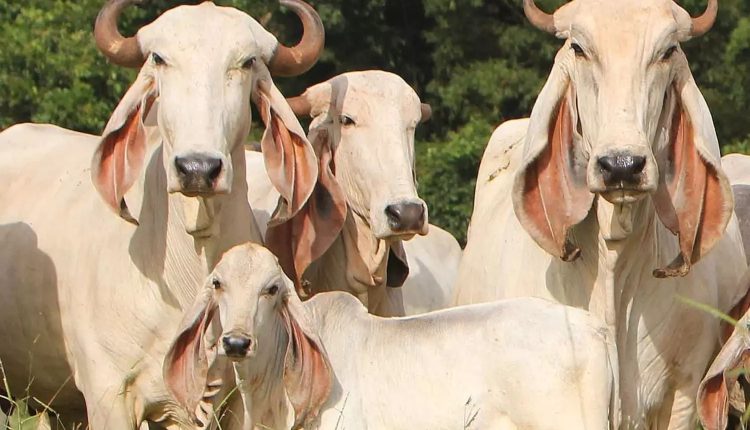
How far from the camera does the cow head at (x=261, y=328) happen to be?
323 inches

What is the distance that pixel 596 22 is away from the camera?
8.58 metres

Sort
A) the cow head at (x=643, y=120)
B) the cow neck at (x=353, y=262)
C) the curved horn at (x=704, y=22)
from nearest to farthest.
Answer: the cow head at (x=643, y=120) < the curved horn at (x=704, y=22) < the cow neck at (x=353, y=262)

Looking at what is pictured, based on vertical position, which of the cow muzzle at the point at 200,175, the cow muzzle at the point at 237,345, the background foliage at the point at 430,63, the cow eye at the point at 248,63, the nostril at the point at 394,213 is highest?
the cow eye at the point at 248,63

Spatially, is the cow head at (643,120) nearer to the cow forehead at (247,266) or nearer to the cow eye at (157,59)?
the cow forehead at (247,266)

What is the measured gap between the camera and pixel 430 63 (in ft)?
73.7

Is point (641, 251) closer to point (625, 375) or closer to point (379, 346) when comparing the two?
point (625, 375)

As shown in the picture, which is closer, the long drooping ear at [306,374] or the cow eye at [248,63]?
the long drooping ear at [306,374]

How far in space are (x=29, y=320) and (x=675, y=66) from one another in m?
3.22

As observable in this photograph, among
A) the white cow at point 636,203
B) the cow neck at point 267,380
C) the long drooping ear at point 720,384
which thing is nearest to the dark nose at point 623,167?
the white cow at point 636,203

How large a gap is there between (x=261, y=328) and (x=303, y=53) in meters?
1.62

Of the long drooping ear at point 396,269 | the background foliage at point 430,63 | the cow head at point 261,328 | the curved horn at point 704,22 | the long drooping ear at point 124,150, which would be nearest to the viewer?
the cow head at point 261,328

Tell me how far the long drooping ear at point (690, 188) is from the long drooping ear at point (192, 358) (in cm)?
182

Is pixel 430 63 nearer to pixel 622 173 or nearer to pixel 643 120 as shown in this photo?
pixel 643 120

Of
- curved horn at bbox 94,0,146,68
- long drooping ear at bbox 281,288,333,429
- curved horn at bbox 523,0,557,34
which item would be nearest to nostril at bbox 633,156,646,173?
curved horn at bbox 523,0,557,34
